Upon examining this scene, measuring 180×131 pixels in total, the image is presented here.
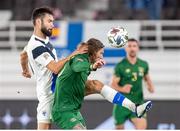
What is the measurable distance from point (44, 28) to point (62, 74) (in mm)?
727

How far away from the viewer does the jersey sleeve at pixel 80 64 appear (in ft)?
29.6

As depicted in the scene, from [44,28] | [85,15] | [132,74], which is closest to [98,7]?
[85,15]

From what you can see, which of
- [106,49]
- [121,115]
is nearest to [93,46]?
[121,115]

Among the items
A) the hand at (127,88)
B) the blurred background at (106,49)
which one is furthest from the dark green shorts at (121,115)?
the blurred background at (106,49)

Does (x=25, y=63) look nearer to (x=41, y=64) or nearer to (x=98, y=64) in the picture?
(x=41, y=64)

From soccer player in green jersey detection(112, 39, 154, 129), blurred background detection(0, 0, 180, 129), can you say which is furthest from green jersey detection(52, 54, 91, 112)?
blurred background detection(0, 0, 180, 129)

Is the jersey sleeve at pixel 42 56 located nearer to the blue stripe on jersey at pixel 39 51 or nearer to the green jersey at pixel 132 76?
the blue stripe on jersey at pixel 39 51

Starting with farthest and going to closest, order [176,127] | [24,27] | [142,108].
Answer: [24,27], [176,127], [142,108]

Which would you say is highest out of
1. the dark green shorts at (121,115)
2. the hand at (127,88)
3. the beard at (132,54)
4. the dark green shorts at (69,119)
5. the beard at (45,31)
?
the beard at (45,31)

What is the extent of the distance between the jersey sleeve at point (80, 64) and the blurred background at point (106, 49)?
6948 mm

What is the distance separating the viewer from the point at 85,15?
19891 mm

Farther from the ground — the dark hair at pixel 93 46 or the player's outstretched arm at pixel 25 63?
the dark hair at pixel 93 46

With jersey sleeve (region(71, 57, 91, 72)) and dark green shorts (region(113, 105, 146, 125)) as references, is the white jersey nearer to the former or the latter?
jersey sleeve (region(71, 57, 91, 72))

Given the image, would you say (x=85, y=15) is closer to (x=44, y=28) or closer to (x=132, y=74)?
(x=132, y=74)
